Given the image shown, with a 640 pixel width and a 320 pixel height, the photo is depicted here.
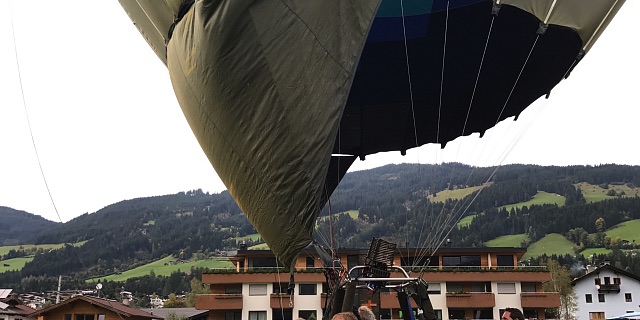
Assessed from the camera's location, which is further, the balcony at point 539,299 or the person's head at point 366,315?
the balcony at point 539,299

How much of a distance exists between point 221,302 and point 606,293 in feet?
121

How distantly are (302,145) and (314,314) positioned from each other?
3328 cm

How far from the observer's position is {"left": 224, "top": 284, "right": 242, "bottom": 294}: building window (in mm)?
38375

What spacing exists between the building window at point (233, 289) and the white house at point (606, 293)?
3393cm

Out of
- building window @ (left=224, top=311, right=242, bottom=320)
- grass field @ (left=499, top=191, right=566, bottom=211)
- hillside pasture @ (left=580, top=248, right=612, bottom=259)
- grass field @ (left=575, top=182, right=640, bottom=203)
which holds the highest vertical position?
grass field @ (left=575, top=182, right=640, bottom=203)

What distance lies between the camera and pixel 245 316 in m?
37.6

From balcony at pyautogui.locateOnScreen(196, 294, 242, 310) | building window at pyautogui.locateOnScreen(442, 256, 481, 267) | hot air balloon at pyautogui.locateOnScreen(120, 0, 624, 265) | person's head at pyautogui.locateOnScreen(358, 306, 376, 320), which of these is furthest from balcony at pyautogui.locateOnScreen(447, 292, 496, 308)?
person's head at pyautogui.locateOnScreen(358, 306, 376, 320)

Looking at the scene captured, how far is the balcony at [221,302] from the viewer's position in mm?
37281

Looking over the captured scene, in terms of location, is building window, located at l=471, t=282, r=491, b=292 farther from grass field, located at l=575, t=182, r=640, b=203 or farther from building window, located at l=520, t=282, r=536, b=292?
grass field, located at l=575, t=182, r=640, b=203

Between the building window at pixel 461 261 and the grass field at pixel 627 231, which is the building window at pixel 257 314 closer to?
the building window at pixel 461 261

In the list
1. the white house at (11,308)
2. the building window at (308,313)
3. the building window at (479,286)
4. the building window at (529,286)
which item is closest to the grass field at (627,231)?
the building window at (529,286)

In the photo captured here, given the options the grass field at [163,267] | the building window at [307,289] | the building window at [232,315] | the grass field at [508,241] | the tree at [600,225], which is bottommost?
the building window at [232,315]

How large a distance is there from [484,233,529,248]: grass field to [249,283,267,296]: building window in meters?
81.2

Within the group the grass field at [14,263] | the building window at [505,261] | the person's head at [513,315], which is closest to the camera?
the person's head at [513,315]
